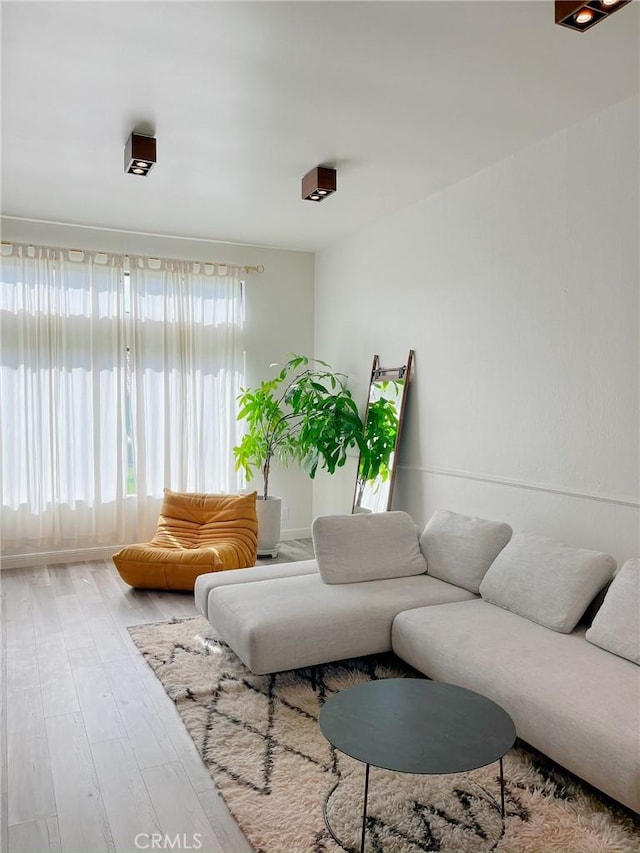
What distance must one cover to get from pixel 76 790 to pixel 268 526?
3.29 metres

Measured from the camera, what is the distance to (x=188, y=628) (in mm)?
3852

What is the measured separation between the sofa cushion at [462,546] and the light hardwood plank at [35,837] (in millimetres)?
2174

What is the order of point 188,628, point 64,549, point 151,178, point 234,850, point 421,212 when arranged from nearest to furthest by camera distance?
point 234,850 → point 188,628 → point 151,178 → point 421,212 → point 64,549

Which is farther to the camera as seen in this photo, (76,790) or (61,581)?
(61,581)

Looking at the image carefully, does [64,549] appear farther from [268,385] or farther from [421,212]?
[421,212]

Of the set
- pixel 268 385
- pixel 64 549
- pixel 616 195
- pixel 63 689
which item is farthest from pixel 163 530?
pixel 616 195

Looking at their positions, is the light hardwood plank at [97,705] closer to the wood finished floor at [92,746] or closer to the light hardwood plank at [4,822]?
the wood finished floor at [92,746]

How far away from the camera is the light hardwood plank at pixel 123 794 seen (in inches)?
81.7

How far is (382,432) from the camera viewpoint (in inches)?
195

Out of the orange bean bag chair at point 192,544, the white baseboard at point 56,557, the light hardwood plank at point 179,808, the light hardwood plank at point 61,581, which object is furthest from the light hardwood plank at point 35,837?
the white baseboard at point 56,557

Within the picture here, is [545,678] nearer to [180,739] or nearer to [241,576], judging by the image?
[180,739]

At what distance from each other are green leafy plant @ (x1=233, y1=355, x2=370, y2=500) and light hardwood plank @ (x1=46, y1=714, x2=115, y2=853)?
107 inches

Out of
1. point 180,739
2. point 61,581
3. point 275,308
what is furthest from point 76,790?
point 275,308

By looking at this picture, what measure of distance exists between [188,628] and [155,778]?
4.91 feet
